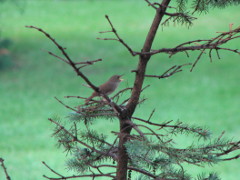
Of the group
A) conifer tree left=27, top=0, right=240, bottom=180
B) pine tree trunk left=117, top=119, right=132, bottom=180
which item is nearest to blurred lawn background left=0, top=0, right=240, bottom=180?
conifer tree left=27, top=0, right=240, bottom=180

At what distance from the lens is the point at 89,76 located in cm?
1419

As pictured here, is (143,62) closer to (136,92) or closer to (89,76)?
(136,92)

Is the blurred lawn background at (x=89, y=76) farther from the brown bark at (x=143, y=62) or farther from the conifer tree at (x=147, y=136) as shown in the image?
the brown bark at (x=143, y=62)

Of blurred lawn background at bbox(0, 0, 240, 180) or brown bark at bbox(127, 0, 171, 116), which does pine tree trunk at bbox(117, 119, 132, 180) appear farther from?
blurred lawn background at bbox(0, 0, 240, 180)

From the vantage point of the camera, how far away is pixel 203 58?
16.1 m

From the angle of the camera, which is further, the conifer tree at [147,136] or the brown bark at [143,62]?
the brown bark at [143,62]

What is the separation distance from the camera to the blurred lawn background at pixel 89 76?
32.5ft

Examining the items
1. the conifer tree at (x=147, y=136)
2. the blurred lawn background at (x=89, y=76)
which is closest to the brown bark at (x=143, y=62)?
the conifer tree at (x=147, y=136)

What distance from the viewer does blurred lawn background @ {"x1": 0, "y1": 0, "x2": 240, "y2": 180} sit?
991 cm

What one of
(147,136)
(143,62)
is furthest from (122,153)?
(143,62)

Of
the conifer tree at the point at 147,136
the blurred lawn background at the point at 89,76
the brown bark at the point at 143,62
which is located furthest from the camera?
the blurred lawn background at the point at 89,76

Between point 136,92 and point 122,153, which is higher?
point 136,92

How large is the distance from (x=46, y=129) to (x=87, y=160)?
355 inches

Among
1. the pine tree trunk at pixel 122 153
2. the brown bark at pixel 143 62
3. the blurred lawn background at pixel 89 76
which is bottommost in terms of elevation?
the pine tree trunk at pixel 122 153
